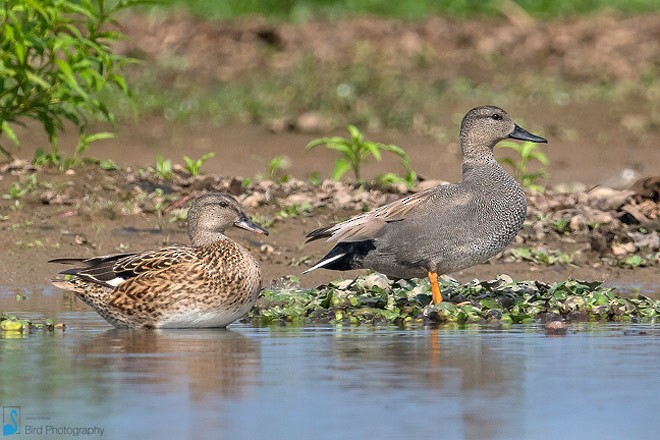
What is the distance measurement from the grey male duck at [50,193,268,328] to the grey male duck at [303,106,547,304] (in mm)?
686

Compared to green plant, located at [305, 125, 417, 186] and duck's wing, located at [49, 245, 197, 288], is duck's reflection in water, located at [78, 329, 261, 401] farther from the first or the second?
green plant, located at [305, 125, 417, 186]

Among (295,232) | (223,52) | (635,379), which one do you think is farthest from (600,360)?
(223,52)

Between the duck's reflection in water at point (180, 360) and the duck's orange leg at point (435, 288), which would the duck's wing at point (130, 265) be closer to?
the duck's reflection in water at point (180, 360)

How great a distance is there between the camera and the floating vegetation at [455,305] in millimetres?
9016

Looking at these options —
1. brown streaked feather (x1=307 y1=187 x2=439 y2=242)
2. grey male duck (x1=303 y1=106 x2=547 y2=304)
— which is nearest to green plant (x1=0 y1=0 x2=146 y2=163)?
brown streaked feather (x1=307 y1=187 x2=439 y2=242)

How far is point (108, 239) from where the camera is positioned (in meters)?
11.4

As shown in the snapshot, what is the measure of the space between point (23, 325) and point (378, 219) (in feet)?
7.76

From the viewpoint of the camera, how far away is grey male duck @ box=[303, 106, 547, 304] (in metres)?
9.44

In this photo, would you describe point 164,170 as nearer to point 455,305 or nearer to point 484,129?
point 484,129

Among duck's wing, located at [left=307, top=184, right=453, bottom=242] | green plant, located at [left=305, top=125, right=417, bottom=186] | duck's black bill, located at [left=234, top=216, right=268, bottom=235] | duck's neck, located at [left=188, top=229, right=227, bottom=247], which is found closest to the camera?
duck's neck, located at [left=188, top=229, right=227, bottom=247]

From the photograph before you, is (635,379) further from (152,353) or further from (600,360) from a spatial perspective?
(152,353)

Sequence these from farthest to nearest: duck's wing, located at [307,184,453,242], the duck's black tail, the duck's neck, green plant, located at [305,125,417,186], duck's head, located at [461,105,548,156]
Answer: green plant, located at [305,125,417,186] → duck's head, located at [461,105,548,156] → the duck's black tail → duck's wing, located at [307,184,453,242] → the duck's neck

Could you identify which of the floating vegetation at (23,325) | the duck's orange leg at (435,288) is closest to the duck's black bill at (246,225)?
the duck's orange leg at (435,288)

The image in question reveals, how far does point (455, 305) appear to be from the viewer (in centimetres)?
908
